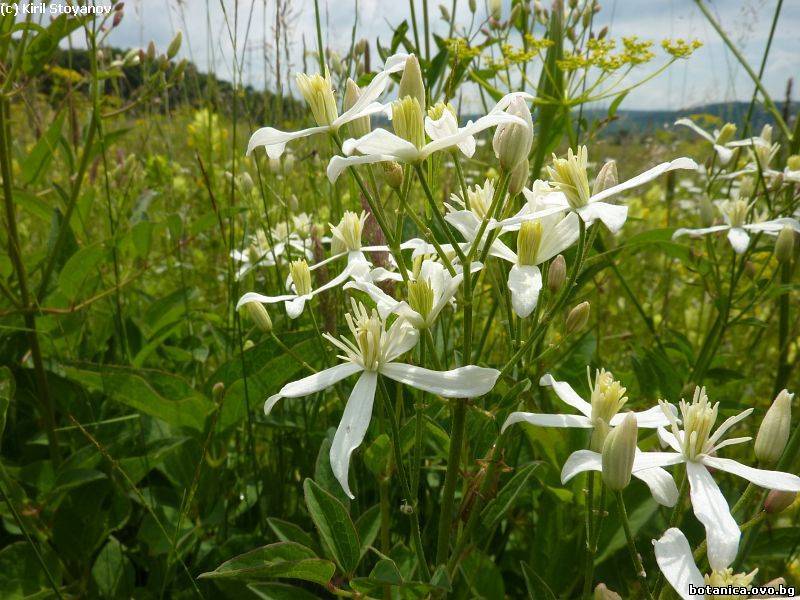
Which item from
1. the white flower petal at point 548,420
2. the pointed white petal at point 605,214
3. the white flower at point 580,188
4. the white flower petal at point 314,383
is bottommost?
the white flower petal at point 548,420

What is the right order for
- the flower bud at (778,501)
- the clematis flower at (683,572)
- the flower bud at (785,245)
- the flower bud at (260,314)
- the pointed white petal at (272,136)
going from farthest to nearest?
the flower bud at (785,245) → the flower bud at (260,314) → the pointed white petal at (272,136) → the flower bud at (778,501) → the clematis flower at (683,572)

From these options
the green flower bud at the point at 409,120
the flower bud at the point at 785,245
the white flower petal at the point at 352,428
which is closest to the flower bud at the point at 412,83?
the green flower bud at the point at 409,120

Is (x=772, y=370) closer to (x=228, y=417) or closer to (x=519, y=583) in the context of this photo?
(x=519, y=583)

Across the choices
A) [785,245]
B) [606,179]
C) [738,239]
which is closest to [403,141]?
[606,179]

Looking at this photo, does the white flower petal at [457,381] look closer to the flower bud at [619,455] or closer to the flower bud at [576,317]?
the flower bud at [619,455]

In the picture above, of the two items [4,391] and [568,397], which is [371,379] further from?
[4,391]
